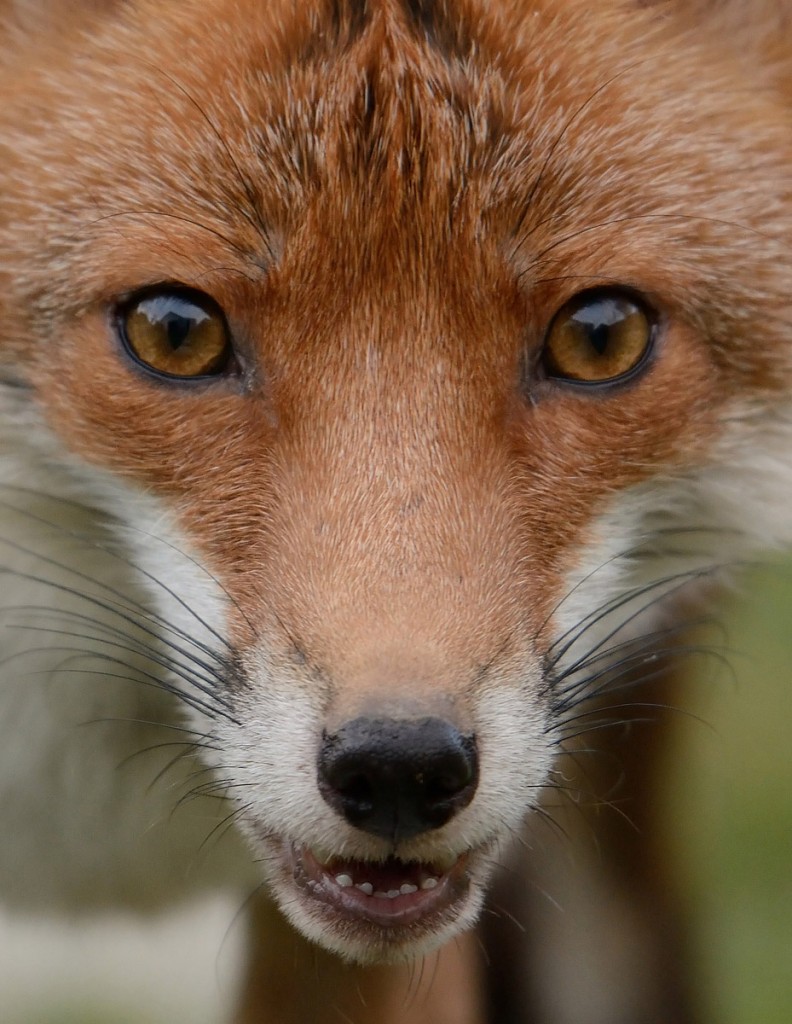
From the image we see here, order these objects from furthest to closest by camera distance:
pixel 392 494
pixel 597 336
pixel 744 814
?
pixel 744 814, pixel 597 336, pixel 392 494

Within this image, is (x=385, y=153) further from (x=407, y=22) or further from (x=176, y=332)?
(x=176, y=332)

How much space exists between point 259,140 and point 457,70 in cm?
37

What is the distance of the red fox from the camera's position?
6.72 ft

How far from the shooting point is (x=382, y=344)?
7.13ft

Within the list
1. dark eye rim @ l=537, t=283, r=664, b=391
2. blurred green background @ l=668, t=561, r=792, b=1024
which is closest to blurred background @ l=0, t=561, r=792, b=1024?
blurred green background @ l=668, t=561, r=792, b=1024

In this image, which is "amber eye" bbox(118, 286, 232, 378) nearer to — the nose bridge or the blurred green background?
the nose bridge

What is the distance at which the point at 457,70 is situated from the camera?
2254 millimetres

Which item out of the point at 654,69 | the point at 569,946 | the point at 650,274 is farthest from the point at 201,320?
the point at 569,946

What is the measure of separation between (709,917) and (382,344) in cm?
275

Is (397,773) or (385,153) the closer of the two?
(397,773)

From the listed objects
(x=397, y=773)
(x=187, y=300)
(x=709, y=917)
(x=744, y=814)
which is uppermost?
(x=187, y=300)

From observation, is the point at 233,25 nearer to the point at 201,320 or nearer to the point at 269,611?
the point at 201,320

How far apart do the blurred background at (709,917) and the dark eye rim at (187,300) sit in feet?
6.00

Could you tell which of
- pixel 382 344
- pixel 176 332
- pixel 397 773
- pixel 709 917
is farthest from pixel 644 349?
pixel 709 917
